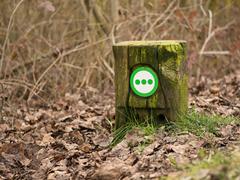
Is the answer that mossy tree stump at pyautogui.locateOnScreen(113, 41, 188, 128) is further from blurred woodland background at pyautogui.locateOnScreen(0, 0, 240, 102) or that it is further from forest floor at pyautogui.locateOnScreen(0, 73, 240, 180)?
blurred woodland background at pyautogui.locateOnScreen(0, 0, 240, 102)

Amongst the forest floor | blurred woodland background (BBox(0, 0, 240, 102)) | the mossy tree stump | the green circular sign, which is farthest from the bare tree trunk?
the green circular sign

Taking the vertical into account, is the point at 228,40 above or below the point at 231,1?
below

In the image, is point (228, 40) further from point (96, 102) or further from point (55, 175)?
point (55, 175)

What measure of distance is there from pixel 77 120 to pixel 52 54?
2.65 metres

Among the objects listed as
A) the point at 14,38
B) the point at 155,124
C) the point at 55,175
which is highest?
the point at 14,38

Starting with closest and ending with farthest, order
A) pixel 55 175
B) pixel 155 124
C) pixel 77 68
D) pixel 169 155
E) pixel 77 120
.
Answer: pixel 169 155
pixel 55 175
pixel 155 124
pixel 77 120
pixel 77 68

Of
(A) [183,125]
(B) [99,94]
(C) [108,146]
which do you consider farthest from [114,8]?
(A) [183,125]

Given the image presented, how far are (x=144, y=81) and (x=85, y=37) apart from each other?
4.20 m

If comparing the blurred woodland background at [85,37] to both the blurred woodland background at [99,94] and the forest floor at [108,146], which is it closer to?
the blurred woodland background at [99,94]

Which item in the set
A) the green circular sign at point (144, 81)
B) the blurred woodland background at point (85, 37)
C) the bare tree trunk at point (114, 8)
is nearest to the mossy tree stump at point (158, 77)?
the green circular sign at point (144, 81)

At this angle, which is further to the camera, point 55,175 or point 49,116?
point 49,116

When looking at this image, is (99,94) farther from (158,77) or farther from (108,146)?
(158,77)

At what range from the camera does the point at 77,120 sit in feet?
19.9

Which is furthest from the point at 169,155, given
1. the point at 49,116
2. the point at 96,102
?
the point at 96,102
